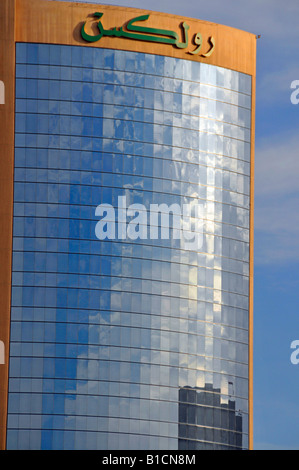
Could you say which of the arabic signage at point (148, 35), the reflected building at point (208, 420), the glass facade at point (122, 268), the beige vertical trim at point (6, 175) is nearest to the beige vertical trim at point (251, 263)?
the glass facade at point (122, 268)

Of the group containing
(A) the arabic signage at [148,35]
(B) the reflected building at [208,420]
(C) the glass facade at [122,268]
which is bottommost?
(B) the reflected building at [208,420]

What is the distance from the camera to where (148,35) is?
17762cm

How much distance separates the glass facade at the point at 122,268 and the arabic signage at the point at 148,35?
2.07 meters

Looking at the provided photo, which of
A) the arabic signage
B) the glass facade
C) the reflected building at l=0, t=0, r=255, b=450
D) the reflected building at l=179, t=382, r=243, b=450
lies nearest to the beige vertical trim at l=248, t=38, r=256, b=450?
the reflected building at l=0, t=0, r=255, b=450

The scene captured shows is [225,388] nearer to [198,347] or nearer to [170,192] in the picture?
[198,347]

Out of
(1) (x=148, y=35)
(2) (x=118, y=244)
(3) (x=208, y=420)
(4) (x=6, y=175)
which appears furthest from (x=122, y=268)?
(1) (x=148, y=35)

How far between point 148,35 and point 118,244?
27.9 metres

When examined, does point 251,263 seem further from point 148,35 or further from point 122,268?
point 148,35

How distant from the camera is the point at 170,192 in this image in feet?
577

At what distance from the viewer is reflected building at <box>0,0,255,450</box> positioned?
550 feet

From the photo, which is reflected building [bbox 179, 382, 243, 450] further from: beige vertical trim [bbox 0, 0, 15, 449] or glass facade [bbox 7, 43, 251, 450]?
beige vertical trim [bbox 0, 0, 15, 449]

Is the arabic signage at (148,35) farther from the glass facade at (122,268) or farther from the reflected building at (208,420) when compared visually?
the reflected building at (208,420)

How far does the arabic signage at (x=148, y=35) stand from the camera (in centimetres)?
17562

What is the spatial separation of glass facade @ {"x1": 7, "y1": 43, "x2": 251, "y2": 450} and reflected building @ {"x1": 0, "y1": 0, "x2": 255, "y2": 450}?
177mm
